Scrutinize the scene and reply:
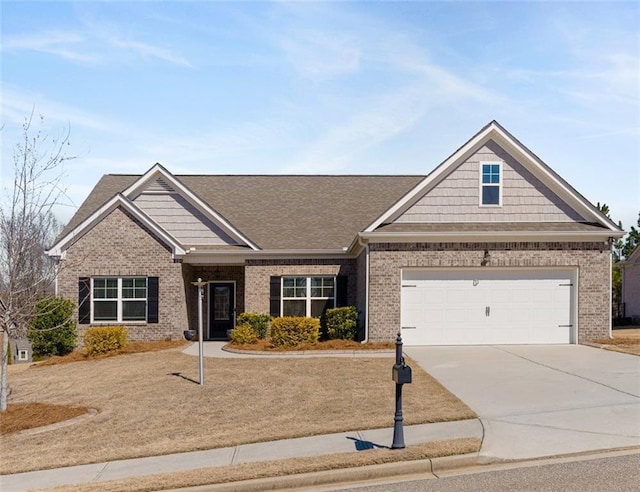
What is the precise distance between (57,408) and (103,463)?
13.3ft

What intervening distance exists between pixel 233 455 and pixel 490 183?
1366cm

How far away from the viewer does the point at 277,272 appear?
22641 millimetres

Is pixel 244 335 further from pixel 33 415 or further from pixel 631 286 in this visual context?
pixel 631 286

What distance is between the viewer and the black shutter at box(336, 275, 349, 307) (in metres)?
22.4

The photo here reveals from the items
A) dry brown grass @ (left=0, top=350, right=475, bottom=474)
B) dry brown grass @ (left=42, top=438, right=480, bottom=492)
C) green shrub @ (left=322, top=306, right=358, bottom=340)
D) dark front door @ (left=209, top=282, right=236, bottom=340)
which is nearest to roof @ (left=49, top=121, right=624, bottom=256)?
dark front door @ (left=209, top=282, right=236, bottom=340)

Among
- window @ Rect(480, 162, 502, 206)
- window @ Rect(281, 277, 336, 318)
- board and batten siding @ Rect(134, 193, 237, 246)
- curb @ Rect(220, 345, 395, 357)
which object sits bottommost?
curb @ Rect(220, 345, 395, 357)

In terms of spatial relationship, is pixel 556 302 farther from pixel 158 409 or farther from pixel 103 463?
pixel 103 463

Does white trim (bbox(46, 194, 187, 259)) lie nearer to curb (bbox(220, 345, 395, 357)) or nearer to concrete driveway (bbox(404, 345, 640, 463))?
curb (bbox(220, 345, 395, 357))

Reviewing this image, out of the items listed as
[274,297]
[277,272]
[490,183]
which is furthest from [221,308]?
[490,183]

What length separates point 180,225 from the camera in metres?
23.3

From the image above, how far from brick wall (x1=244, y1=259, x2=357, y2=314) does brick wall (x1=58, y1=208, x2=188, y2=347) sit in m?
2.43

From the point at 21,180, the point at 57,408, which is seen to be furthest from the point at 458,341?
the point at 21,180

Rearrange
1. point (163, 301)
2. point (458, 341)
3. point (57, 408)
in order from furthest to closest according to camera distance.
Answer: point (163, 301)
point (458, 341)
point (57, 408)

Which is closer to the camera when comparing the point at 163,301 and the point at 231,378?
the point at 231,378
